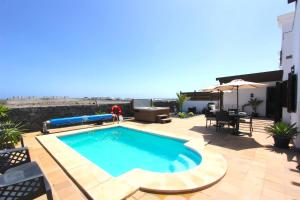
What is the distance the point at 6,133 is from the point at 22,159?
278cm

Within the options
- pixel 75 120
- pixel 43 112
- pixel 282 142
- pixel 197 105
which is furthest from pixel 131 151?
pixel 197 105

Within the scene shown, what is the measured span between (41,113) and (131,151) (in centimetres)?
593

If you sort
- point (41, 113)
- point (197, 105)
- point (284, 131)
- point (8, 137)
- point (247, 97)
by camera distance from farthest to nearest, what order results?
point (197, 105) → point (247, 97) → point (41, 113) → point (284, 131) → point (8, 137)

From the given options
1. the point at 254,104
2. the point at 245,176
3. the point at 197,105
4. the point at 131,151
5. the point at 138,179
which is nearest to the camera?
the point at 138,179

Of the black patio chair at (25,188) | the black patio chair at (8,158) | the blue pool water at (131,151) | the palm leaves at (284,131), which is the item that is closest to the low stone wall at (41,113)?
the blue pool water at (131,151)

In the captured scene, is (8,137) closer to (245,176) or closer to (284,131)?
(245,176)

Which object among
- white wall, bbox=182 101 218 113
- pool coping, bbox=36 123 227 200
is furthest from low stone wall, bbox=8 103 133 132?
white wall, bbox=182 101 218 113

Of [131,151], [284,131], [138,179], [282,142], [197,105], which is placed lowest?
[131,151]

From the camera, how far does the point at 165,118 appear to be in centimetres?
1112

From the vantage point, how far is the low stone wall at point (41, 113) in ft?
26.2

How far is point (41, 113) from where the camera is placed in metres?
8.70

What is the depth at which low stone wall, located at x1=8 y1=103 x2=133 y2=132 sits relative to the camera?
7.98 m

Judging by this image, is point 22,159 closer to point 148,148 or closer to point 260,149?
point 148,148

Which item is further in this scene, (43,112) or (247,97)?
(247,97)
